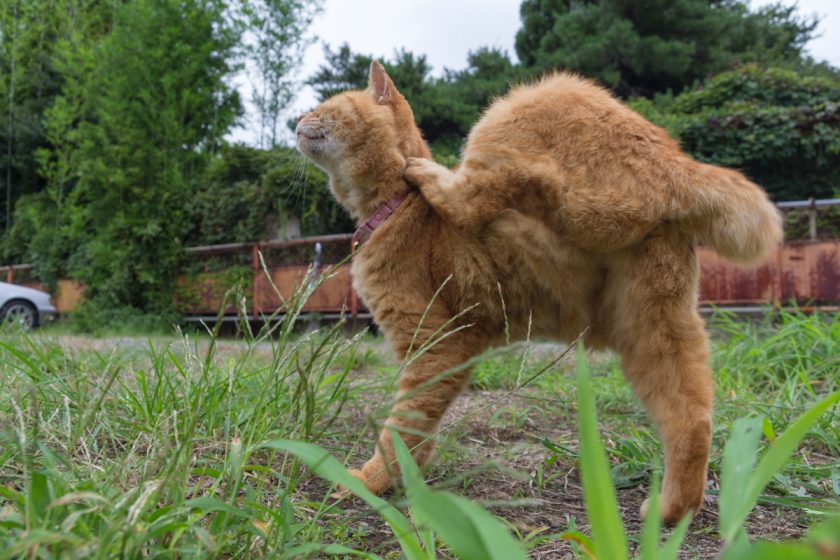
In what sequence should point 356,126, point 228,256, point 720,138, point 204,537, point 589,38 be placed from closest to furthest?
point 204,537 < point 356,126 < point 228,256 < point 720,138 < point 589,38

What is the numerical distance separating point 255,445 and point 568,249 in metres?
1.06

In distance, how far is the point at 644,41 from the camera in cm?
1336

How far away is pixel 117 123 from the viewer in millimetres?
9672

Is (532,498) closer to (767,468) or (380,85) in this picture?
(767,468)

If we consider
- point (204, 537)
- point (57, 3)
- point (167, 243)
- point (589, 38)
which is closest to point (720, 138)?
point (589, 38)

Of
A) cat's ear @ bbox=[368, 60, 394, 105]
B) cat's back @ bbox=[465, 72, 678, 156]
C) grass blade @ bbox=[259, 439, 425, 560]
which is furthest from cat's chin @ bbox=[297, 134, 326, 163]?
grass blade @ bbox=[259, 439, 425, 560]

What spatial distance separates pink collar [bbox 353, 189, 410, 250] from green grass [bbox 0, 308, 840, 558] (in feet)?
1.48

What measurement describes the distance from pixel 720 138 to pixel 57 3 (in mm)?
13080

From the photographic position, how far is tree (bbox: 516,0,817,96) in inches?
526

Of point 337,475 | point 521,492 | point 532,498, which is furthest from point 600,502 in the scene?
point 521,492

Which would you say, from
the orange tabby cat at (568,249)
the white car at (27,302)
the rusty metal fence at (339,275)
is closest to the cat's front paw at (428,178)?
the orange tabby cat at (568,249)

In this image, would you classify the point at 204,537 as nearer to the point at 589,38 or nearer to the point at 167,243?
the point at 167,243

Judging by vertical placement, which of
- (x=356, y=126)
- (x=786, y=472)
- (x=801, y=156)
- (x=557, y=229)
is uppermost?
(x=801, y=156)

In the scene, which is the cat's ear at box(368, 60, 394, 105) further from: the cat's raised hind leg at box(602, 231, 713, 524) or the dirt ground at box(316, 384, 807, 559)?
the dirt ground at box(316, 384, 807, 559)
